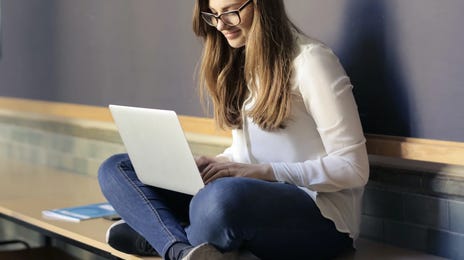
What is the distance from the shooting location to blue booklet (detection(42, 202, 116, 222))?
2.37 metres

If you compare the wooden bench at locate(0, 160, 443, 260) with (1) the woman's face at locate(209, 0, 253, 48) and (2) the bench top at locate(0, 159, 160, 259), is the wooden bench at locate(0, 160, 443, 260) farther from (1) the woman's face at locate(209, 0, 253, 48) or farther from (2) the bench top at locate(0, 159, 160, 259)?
(1) the woman's face at locate(209, 0, 253, 48)

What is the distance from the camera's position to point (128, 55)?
292 centimetres

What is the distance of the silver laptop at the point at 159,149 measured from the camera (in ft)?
5.91

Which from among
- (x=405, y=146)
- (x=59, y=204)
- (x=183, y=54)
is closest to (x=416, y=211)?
(x=405, y=146)

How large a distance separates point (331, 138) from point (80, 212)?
0.96 metres

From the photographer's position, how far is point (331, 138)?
181 cm

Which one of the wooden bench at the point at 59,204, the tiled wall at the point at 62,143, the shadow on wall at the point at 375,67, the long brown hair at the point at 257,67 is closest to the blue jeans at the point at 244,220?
the wooden bench at the point at 59,204

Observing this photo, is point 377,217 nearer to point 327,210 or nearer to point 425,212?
point 425,212

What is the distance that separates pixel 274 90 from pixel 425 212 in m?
0.48

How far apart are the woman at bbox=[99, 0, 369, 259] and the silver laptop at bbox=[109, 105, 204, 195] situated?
1.9 inches

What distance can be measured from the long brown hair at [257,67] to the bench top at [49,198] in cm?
46

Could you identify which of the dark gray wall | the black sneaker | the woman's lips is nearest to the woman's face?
the woman's lips

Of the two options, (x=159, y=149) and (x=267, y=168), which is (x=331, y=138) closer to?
(x=267, y=168)

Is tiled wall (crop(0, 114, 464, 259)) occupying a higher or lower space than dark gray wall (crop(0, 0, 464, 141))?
lower
